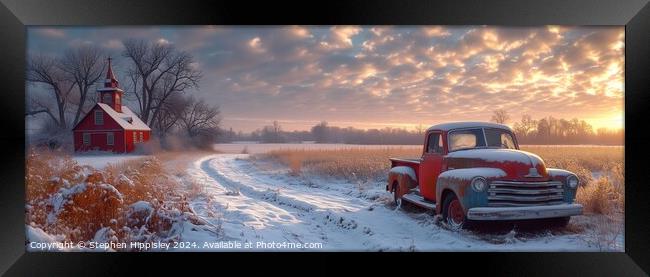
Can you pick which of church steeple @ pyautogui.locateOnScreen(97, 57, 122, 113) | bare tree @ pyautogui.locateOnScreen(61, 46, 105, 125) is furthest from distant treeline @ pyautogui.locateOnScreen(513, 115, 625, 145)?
bare tree @ pyautogui.locateOnScreen(61, 46, 105, 125)

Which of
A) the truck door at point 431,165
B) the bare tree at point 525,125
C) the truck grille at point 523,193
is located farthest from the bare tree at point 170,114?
the bare tree at point 525,125

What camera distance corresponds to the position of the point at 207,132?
663cm

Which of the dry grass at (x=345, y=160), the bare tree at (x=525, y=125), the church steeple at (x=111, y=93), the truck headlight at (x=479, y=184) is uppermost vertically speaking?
the church steeple at (x=111, y=93)

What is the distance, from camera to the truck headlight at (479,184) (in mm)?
5848

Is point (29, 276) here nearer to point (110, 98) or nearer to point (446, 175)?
point (110, 98)

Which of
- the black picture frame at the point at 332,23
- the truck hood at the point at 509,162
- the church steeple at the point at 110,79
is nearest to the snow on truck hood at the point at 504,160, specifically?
the truck hood at the point at 509,162

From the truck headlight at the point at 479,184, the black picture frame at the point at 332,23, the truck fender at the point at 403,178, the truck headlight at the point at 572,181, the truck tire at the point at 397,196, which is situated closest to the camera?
Result: the truck headlight at the point at 479,184

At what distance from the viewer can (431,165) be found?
22.0 ft

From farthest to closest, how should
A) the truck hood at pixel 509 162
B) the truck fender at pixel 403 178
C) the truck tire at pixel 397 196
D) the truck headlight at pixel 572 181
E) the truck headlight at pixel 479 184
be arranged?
the truck tire at pixel 397 196
the truck fender at pixel 403 178
the truck headlight at pixel 572 181
the truck hood at pixel 509 162
the truck headlight at pixel 479 184

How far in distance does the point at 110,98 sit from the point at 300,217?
3637 millimetres

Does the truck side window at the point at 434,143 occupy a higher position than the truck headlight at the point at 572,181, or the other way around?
the truck side window at the point at 434,143

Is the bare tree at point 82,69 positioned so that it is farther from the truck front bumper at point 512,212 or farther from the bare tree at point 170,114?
the truck front bumper at point 512,212

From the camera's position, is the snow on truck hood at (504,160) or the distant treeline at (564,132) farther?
the distant treeline at (564,132)

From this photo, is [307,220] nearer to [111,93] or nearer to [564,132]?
[111,93]
